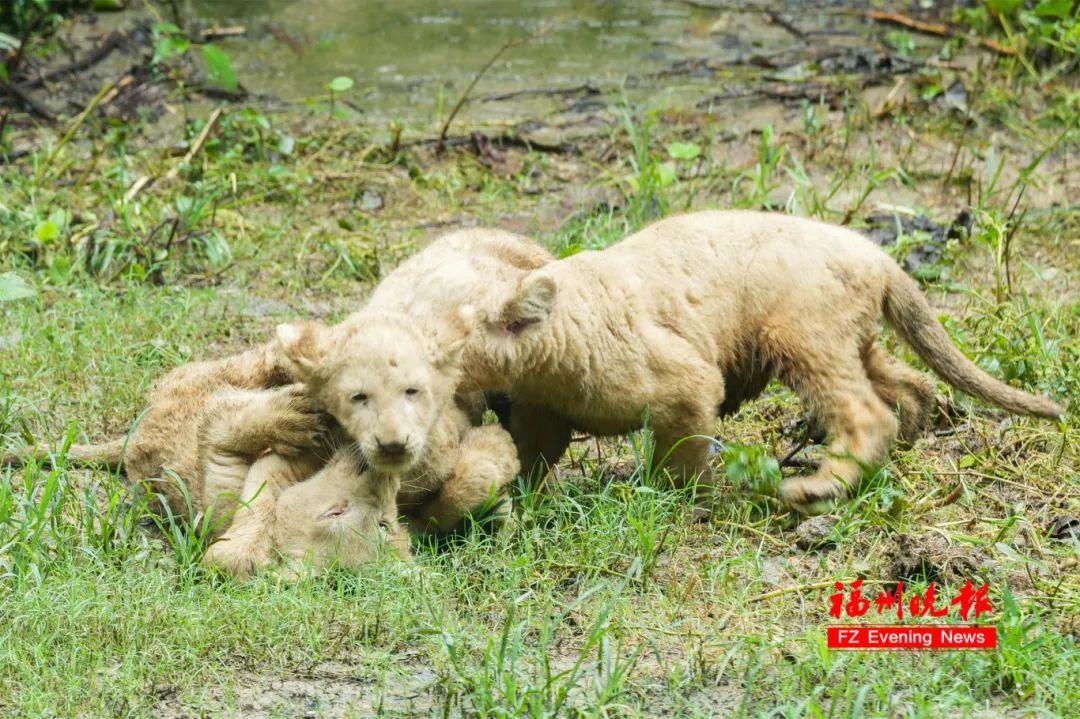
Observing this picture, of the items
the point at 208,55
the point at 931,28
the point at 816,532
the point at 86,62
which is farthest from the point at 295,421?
the point at 931,28

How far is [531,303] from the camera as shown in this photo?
18.2ft

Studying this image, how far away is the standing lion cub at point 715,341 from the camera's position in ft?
18.9

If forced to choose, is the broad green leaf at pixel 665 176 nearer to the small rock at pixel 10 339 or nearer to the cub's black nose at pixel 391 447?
the small rock at pixel 10 339

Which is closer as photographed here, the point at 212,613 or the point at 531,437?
the point at 212,613

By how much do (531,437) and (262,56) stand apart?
669cm

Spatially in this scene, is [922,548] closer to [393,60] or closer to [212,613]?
[212,613]

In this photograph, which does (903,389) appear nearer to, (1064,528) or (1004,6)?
(1064,528)

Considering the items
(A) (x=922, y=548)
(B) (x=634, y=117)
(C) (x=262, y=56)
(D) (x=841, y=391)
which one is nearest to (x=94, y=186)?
(C) (x=262, y=56)

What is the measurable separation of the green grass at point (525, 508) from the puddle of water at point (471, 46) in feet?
4.22

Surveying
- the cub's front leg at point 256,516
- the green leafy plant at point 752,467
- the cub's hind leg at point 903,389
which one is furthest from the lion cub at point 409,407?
the cub's hind leg at point 903,389

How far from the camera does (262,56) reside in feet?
38.4

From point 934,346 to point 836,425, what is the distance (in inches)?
25.6

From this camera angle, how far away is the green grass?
4.62 m

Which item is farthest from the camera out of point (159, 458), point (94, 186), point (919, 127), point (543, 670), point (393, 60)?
point (393, 60)
